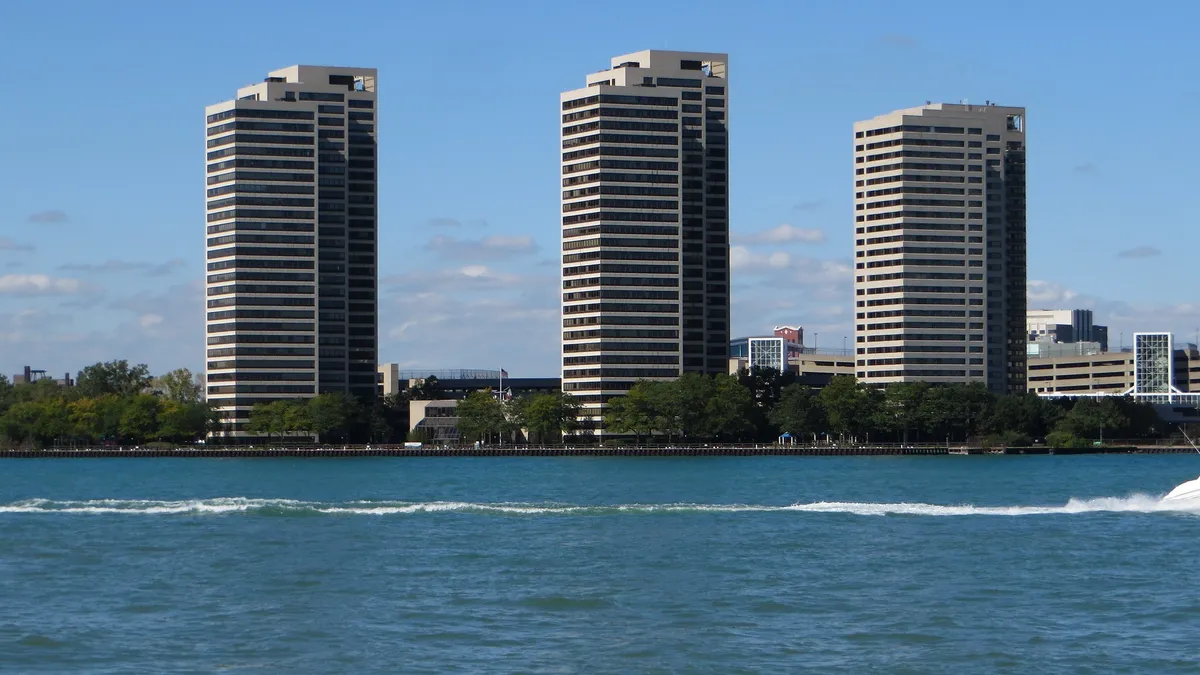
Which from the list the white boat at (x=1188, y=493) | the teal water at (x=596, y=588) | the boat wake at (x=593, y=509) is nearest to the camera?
the teal water at (x=596, y=588)

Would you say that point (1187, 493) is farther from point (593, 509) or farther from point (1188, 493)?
point (593, 509)

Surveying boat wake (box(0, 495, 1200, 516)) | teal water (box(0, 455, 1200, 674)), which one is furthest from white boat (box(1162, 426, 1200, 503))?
teal water (box(0, 455, 1200, 674))

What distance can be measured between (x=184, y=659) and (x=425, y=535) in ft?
101

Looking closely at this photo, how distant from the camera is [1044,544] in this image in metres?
65.9

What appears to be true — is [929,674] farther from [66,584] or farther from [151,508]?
[151,508]

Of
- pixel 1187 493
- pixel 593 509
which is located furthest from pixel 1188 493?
pixel 593 509

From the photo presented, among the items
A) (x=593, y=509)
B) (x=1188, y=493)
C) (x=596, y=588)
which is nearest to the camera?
(x=596, y=588)

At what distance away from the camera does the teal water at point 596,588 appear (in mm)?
41125

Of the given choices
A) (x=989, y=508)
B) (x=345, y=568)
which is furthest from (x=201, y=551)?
(x=989, y=508)

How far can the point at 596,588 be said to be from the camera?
53.3 meters

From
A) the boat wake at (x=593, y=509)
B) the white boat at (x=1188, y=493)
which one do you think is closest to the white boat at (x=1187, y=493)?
the white boat at (x=1188, y=493)

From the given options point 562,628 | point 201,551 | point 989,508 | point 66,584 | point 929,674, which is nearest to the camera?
point 929,674

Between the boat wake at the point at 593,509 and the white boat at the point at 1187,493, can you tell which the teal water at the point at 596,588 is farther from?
the white boat at the point at 1187,493

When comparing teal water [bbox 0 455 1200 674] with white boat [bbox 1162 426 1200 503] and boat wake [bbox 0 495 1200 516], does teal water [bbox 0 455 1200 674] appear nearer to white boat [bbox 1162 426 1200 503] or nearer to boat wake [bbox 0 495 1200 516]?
boat wake [bbox 0 495 1200 516]
